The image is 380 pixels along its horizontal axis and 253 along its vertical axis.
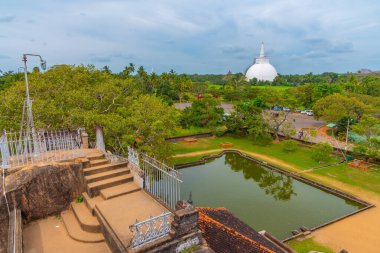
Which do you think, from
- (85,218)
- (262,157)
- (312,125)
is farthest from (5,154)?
(312,125)

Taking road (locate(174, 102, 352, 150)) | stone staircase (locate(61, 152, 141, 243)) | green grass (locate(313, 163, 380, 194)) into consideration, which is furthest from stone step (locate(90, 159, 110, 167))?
road (locate(174, 102, 352, 150))

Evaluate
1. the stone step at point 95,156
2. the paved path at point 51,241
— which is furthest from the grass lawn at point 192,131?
the paved path at point 51,241

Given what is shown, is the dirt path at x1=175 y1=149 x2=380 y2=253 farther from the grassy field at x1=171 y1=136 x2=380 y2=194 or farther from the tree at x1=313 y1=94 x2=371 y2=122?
the tree at x1=313 y1=94 x2=371 y2=122

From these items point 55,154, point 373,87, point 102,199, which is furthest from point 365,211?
point 373,87

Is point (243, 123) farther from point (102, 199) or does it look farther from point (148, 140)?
point (102, 199)

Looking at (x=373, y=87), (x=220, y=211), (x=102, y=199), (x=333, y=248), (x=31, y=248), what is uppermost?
(x=373, y=87)

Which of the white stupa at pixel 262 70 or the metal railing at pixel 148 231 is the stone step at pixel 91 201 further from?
the white stupa at pixel 262 70
